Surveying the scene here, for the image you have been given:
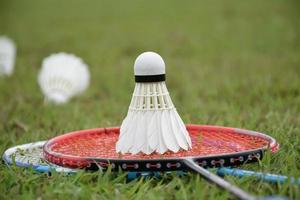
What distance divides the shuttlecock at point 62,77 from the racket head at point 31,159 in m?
1.04

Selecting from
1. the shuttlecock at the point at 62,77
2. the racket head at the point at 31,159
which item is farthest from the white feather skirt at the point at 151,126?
the shuttlecock at the point at 62,77

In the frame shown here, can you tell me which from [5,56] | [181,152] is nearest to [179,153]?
[181,152]

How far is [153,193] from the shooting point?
159 centimetres

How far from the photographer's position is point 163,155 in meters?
1.78

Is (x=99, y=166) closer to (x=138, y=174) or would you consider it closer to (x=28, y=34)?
(x=138, y=174)

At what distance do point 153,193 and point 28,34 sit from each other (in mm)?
5862

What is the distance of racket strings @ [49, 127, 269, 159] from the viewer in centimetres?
180

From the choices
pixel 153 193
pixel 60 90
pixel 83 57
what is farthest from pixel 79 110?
pixel 83 57

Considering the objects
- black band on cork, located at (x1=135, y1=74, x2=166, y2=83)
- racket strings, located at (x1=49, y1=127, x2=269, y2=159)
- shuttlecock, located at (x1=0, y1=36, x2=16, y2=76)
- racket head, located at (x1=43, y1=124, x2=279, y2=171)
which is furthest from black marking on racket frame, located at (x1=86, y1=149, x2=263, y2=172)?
shuttlecock, located at (x1=0, y1=36, x2=16, y2=76)

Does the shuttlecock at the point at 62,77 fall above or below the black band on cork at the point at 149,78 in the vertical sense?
below

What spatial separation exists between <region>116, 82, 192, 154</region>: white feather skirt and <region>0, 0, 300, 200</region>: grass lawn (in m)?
0.11

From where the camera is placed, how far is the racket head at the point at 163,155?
1579 mm

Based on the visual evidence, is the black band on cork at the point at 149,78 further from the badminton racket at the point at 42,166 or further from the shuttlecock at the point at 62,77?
the shuttlecock at the point at 62,77

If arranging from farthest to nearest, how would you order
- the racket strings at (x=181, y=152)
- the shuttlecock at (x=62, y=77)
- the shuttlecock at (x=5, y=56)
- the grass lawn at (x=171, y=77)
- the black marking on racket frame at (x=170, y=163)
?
the shuttlecock at (x=5, y=56), the shuttlecock at (x=62, y=77), the racket strings at (x=181, y=152), the grass lawn at (x=171, y=77), the black marking on racket frame at (x=170, y=163)
